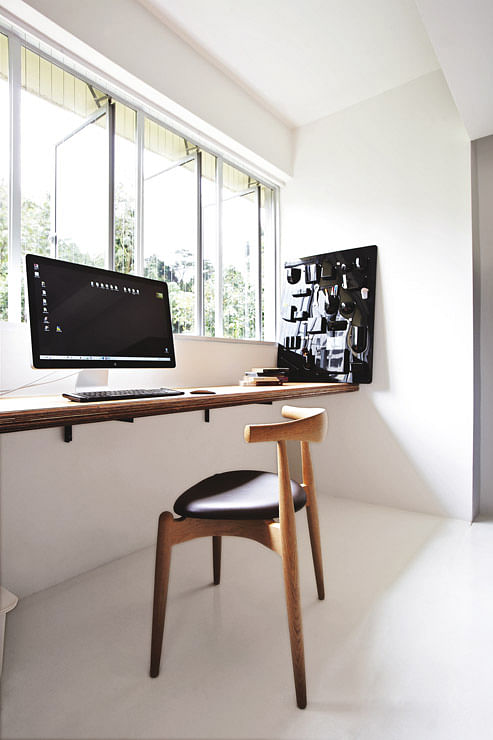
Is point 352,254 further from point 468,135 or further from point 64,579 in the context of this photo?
point 64,579

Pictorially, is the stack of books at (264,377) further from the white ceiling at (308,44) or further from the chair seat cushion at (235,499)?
the white ceiling at (308,44)

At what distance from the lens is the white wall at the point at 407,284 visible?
7.94 ft

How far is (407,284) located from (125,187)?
173cm

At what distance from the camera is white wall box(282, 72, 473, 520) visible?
242cm

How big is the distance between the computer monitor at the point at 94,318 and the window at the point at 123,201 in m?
0.31

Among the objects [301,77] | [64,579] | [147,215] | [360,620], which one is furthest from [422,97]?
[64,579]

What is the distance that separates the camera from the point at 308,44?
2301mm

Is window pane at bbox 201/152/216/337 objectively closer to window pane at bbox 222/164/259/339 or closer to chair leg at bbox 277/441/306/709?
window pane at bbox 222/164/259/339

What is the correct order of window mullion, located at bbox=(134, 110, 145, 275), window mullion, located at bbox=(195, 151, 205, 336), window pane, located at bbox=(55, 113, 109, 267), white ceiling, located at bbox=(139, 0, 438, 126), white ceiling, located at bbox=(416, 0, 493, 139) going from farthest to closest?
1. window mullion, located at bbox=(195, 151, 205, 336)
2. window mullion, located at bbox=(134, 110, 145, 275)
3. white ceiling, located at bbox=(139, 0, 438, 126)
4. window pane, located at bbox=(55, 113, 109, 267)
5. white ceiling, located at bbox=(416, 0, 493, 139)

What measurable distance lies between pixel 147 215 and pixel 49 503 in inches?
59.8

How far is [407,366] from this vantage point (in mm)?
2607

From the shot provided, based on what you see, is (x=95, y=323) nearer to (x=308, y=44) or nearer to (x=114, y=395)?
(x=114, y=395)

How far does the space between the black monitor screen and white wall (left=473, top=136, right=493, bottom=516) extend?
1859 mm

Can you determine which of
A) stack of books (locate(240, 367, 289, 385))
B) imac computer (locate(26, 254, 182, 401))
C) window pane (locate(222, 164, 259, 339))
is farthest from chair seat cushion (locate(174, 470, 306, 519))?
window pane (locate(222, 164, 259, 339))
